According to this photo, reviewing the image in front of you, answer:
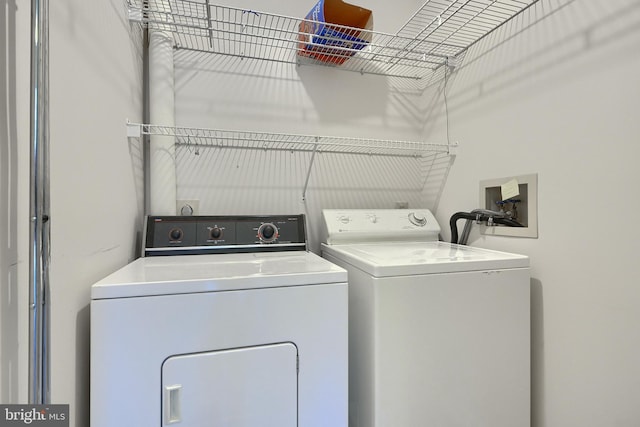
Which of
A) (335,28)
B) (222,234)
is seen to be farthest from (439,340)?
(335,28)

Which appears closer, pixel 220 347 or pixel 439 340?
pixel 220 347

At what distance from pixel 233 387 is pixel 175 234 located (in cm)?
78

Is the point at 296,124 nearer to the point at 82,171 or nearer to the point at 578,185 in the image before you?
the point at 82,171

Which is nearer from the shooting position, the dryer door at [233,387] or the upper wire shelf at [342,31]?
the dryer door at [233,387]

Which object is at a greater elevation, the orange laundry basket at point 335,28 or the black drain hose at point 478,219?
the orange laundry basket at point 335,28

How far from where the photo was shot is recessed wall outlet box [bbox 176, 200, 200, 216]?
5.17 feet

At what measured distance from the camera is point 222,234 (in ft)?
4.67

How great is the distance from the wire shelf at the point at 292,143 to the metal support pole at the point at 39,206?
0.86 metres

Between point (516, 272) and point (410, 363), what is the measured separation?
55 cm

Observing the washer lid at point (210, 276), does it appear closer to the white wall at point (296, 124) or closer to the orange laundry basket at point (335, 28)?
the white wall at point (296, 124)

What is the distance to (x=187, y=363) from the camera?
32.1 inches

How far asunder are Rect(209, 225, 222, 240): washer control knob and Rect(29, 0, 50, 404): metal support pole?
0.81 metres

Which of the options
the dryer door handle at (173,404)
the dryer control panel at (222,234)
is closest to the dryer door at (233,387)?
the dryer door handle at (173,404)

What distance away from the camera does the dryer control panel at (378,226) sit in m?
1.60
